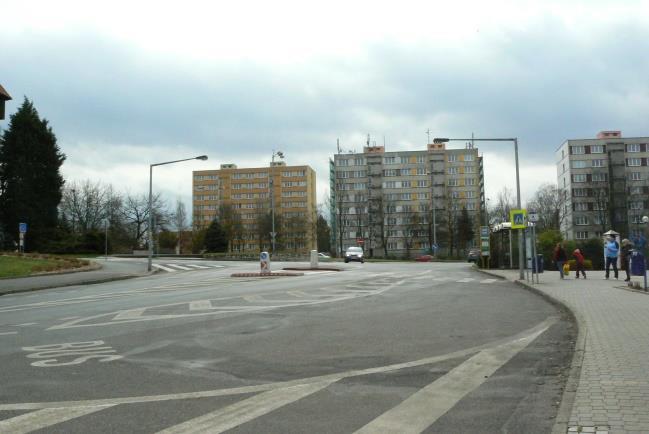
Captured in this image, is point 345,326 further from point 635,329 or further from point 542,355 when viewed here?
point 635,329

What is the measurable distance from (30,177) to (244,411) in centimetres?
7103

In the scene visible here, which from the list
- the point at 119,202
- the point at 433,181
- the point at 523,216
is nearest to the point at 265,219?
the point at 119,202

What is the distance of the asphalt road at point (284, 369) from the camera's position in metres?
4.99

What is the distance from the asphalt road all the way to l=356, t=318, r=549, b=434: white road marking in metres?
0.02

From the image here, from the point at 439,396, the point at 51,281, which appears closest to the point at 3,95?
the point at 51,281

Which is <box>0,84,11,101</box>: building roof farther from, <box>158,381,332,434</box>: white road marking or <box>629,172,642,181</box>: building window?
<box>629,172,642,181</box>: building window

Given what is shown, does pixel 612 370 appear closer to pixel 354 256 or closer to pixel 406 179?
pixel 354 256

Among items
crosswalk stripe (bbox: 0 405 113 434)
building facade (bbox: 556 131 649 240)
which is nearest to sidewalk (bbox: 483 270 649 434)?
crosswalk stripe (bbox: 0 405 113 434)

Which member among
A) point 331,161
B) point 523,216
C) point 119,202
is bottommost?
point 523,216

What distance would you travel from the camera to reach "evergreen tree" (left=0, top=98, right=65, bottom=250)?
6669 cm

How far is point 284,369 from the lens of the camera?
707cm

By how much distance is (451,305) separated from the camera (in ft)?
47.6

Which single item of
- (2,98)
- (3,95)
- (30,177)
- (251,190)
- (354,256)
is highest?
(251,190)

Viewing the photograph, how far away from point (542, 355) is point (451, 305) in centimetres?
667
